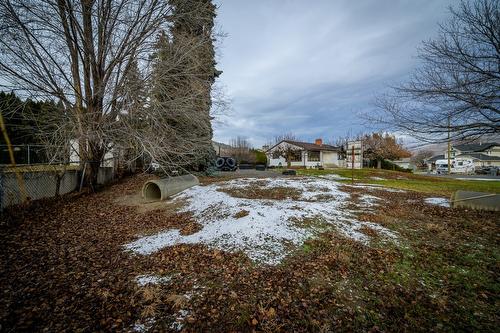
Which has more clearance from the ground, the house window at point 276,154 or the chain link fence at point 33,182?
the house window at point 276,154

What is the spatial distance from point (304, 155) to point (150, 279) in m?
36.7

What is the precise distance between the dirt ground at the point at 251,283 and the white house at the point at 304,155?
32693 millimetres

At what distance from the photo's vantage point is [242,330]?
2.66 m

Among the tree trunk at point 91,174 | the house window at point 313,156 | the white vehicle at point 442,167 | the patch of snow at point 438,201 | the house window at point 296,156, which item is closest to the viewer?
the patch of snow at point 438,201

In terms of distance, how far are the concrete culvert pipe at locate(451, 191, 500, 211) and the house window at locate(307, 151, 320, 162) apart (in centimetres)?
3153

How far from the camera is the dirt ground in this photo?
2781mm

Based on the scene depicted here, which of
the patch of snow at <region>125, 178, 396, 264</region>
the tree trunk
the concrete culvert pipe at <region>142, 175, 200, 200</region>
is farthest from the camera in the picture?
the tree trunk

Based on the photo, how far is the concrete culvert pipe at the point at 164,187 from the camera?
8.88 metres

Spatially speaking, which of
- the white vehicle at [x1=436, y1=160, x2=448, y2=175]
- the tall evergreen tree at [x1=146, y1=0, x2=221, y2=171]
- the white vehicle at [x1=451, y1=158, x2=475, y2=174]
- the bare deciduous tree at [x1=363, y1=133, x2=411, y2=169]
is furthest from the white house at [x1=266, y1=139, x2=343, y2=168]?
the tall evergreen tree at [x1=146, y1=0, x2=221, y2=171]

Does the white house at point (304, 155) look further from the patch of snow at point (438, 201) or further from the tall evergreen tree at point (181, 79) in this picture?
the patch of snow at point (438, 201)

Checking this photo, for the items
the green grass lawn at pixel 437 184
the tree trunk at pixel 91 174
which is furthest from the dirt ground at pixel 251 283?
the green grass lawn at pixel 437 184

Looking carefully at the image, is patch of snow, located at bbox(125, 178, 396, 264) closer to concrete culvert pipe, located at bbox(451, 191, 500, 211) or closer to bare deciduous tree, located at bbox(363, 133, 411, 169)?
concrete culvert pipe, located at bbox(451, 191, 500, 211)

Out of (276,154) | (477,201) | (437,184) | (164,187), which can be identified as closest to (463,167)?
(276,154)

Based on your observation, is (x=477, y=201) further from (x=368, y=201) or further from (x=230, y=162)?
(x=230, y=162)
